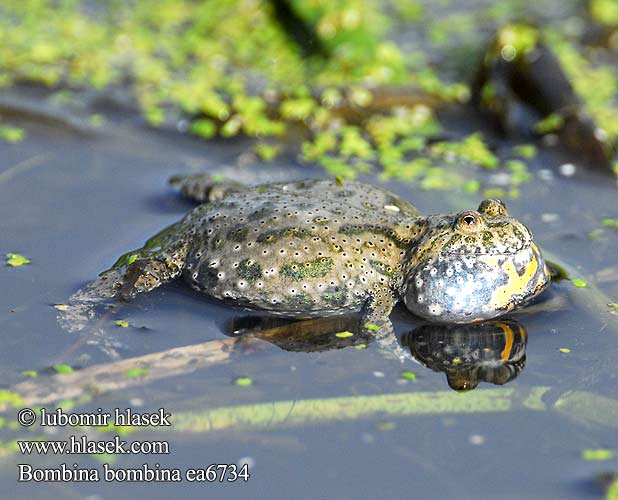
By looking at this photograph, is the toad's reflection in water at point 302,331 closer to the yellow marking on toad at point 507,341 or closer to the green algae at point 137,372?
the green algae at point 137,372

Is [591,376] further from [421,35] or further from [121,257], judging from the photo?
[421,35]

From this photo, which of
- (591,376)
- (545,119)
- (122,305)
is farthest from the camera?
(545,119)

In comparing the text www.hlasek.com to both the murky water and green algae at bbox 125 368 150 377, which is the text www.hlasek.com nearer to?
the murky water

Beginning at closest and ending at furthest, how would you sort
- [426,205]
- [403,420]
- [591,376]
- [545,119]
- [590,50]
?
1. [403,420]
2. [591,376]
3. [426,205]
4. [545,119]
5. [590,50]

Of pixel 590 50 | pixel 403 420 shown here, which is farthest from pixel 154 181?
pixel 590 50

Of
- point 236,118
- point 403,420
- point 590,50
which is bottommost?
point 403,420

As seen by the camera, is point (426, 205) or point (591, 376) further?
point (426, 205)

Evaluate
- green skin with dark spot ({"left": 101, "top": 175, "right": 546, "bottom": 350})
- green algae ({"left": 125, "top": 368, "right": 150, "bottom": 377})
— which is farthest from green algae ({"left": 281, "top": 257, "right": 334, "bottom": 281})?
green algae ({"left": 125, "top": 368, "right": 150, "bottom": 377})
